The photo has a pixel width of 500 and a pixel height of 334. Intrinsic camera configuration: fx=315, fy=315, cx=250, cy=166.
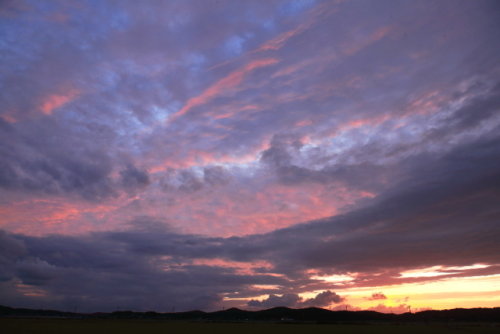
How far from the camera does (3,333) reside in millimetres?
75875

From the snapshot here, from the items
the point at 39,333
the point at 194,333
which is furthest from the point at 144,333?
the point at 39,333

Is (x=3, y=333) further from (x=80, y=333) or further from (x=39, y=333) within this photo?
(x=80, y=333)

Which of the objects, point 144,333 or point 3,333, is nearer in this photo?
point 3,333

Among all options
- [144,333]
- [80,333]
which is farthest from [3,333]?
[144,333]

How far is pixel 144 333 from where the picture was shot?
290 feet

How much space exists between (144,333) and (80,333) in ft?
53.6

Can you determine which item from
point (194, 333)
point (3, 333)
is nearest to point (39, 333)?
point (3, 333)

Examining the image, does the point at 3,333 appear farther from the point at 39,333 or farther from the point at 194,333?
the point at 194,333

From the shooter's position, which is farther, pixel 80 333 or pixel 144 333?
pixel 144 333

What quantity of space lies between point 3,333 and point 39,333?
8.37 m

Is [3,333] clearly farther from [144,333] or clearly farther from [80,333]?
[144,333]

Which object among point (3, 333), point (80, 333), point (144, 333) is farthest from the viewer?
point (144, 333)

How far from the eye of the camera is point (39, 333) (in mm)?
76375

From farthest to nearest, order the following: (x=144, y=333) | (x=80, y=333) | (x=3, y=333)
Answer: (x=144, y=333) < (x=80, y=333) < (x=3, y=333)
